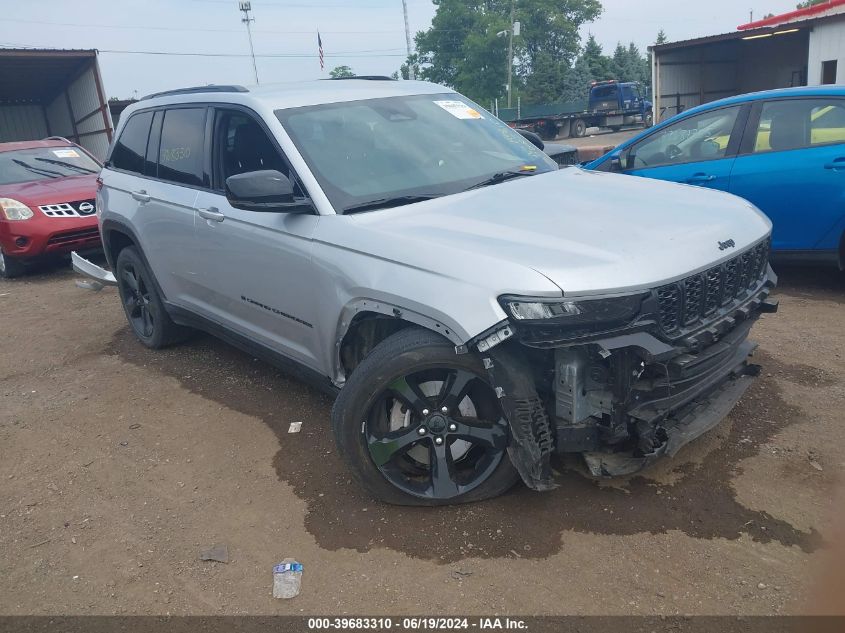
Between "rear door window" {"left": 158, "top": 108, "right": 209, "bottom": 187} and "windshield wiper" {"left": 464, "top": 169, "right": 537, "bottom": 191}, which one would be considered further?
"rear door window" {"left": 158, "top": 108, "right": 209, "bottom": 187}

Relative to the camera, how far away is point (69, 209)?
→ 364 inches

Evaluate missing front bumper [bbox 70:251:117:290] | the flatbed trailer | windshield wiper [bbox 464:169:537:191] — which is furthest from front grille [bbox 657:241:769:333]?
the flatbed trailer

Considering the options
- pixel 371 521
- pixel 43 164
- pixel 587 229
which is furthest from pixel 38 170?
pixel 587 229

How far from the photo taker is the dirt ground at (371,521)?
109 inches

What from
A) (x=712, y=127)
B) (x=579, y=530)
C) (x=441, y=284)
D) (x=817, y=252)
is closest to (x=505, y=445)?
(x=579, y=530)

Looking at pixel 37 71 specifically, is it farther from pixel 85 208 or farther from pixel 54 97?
pixel 85 208

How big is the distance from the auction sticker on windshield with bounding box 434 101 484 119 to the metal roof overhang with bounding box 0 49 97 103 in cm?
1372

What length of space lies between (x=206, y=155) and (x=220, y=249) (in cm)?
67

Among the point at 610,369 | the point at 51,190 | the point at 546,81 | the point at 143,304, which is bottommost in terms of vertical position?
the point at 143,304

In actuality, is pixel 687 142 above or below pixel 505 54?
below

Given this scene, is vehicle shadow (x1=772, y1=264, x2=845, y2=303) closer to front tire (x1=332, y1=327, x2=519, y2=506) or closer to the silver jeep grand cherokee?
the silver jeep grand cherokee

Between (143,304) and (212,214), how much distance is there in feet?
6.10

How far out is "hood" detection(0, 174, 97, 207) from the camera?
30.1ft

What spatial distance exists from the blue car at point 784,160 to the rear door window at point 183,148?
4.00 meters
